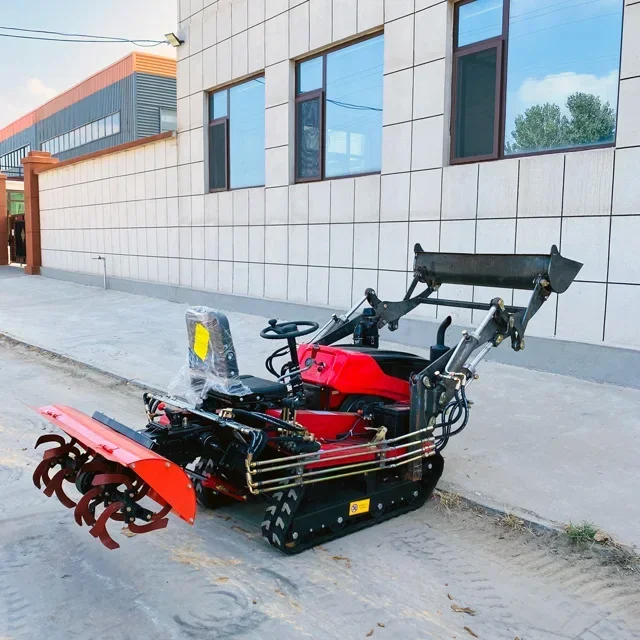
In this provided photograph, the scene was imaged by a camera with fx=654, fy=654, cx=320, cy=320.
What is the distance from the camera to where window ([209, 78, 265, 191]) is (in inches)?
443

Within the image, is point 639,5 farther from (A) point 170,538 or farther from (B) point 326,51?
(A) point 170,538

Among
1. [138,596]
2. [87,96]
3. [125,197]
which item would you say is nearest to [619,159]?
[138,596]

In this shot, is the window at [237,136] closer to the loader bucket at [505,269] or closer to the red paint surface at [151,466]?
the loader bucket at [505,269]

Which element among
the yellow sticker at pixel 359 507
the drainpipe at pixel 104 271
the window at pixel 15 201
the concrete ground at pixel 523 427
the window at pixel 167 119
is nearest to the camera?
the yellow sticker at pixel 359 507

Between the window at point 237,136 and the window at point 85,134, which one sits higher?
the window at point 85,134

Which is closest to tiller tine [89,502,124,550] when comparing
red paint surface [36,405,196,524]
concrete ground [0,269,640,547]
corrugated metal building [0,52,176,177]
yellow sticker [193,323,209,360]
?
red paint surface [36,405,196,524]

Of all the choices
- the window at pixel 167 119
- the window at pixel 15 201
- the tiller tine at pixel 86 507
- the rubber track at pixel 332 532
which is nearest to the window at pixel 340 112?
the rubber track at pixel 332 532

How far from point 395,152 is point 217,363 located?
576cm

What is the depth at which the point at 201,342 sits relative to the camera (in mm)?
3576

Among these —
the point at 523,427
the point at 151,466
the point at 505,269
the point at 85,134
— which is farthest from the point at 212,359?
the point at 85,134

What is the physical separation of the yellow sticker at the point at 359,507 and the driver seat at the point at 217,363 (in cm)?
73

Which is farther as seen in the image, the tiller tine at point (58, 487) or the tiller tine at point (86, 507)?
the tiller tine at point (58, 487)

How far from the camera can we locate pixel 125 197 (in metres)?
14.8

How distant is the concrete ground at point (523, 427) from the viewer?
4035 mm
